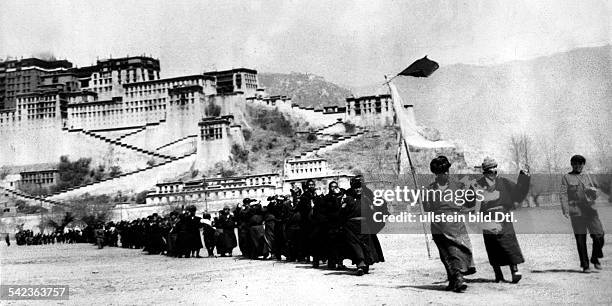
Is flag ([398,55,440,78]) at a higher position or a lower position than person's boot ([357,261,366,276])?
higher

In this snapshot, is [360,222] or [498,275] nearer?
[498,275]

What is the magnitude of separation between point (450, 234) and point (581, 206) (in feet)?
6.88

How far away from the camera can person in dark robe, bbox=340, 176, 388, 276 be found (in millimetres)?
10531

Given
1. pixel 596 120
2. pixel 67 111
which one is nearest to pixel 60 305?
pixel 596 120

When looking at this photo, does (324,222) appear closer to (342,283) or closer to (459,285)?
(342,283)

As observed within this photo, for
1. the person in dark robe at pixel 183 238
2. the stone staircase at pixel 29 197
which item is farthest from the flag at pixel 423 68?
the stone staircase at pixel 29 197

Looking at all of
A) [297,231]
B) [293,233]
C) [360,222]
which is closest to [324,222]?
[360,222]

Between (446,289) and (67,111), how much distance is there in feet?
264

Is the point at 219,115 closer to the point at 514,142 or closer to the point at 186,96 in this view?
the point at 186,96

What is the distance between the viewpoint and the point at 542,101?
33.1 m

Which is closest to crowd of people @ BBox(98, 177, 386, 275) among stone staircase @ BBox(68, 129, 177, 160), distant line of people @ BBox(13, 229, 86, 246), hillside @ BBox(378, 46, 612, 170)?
hillside @ BBox(378, 46, 612, 170)

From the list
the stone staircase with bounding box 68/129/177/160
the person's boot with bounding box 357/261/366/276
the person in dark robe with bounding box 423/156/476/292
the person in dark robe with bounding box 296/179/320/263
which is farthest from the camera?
the stone staircase with bounding box 68/129/177/160

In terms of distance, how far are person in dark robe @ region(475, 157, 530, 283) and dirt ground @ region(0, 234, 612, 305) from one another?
0.26 meters

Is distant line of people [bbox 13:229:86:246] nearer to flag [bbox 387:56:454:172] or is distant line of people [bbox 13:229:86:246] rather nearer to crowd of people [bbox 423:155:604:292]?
flag [bbox 387:56:454:172]
